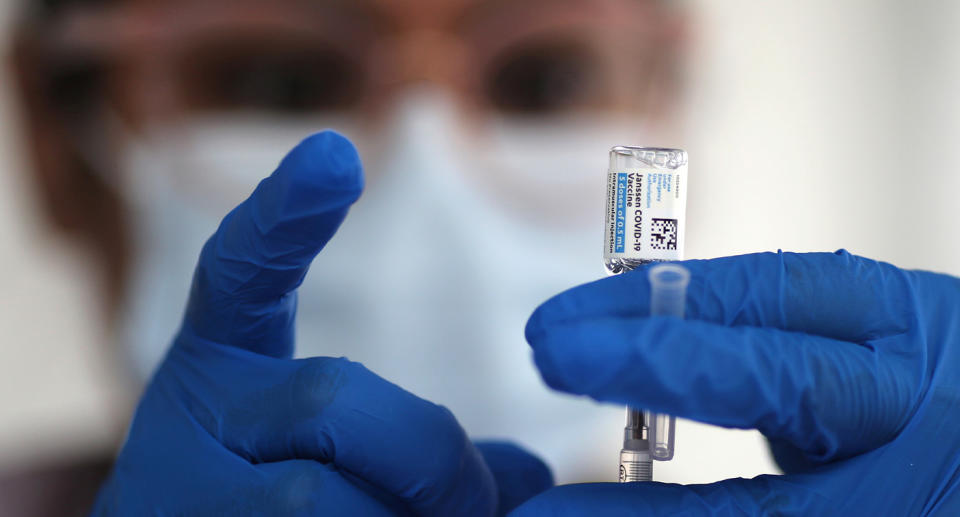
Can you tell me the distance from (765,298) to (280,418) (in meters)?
0.49

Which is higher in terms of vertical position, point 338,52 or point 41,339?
point 338,52

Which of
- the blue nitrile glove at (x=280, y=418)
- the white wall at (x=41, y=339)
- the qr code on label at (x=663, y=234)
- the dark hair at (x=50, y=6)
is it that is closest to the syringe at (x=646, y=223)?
the qr code on label at (x=663, y=234)

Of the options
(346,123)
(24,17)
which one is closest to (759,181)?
(346,123)

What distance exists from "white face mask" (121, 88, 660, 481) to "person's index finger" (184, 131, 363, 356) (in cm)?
70

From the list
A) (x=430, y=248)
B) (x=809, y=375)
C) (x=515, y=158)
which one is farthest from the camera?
(x=515, y=158)

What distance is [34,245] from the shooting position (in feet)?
6.78

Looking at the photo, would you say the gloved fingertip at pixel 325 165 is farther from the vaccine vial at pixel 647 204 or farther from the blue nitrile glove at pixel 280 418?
the vaccine vial at pixel 647 204

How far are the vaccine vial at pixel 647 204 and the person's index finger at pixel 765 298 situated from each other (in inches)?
1.4

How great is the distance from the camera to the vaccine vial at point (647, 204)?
0.74 meters

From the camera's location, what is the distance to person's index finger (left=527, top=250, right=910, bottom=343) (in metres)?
0.71

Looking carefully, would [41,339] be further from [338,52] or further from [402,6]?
[402,6]

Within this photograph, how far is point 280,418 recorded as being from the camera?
2.47 ft

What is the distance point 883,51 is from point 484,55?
5.28 feet

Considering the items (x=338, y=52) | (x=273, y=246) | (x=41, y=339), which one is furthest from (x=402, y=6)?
(x=41, y=339)
